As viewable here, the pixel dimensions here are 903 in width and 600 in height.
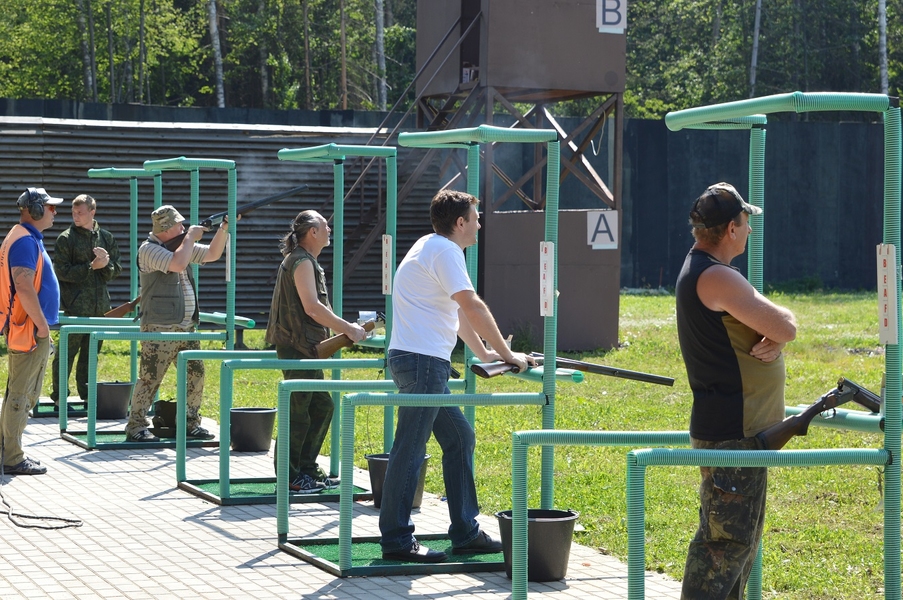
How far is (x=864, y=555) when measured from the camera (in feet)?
22.4

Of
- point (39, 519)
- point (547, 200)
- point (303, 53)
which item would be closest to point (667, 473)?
point (547, 200)

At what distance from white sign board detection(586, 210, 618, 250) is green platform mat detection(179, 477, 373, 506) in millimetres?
8613

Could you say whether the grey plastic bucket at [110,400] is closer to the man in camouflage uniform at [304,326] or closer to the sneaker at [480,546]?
the man in camouflage uniform at [304,326]

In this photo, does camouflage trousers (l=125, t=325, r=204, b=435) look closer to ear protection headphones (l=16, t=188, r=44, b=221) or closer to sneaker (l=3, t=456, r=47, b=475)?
sneaker (l=3, t=456, r=47, b=475)

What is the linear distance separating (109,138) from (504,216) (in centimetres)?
544

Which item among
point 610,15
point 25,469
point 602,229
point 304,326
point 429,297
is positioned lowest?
point 25,469

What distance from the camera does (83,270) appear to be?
39.6 ft

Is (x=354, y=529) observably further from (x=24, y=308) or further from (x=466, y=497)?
(x=24, y=308)

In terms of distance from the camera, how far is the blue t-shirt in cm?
872

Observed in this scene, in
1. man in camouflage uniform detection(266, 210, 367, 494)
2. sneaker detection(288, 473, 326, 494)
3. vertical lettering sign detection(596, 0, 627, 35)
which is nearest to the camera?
man in camouflage uniform detection(266, 210, 367, 494)

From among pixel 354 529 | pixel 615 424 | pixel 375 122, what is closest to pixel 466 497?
pixel 354 529

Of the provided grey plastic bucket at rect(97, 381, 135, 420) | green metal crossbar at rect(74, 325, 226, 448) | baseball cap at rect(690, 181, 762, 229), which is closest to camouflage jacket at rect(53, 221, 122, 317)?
grey plastic bucket at rect(97, 381, 135, 420)

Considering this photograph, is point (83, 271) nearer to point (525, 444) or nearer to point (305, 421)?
point (305, 421)

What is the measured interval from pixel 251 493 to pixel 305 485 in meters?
0.39
